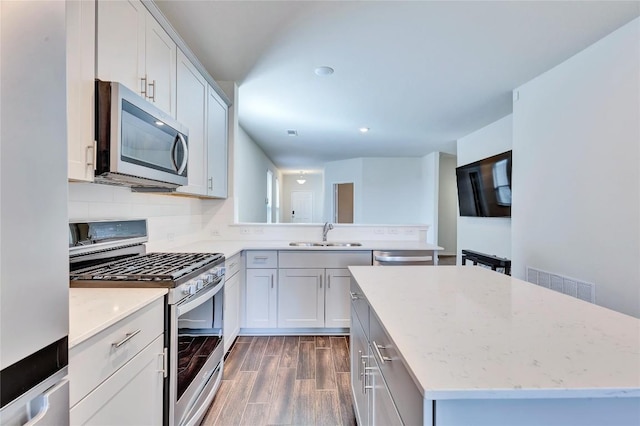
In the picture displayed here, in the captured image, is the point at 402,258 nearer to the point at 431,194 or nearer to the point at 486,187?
the point at 486,187

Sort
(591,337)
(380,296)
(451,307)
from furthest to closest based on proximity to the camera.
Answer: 1. (380,296)
2. (451,307)
3. (591,337)

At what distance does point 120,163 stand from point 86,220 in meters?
0.53

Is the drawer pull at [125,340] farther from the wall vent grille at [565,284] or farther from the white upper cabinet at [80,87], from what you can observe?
the wall vent grille at [565,284]

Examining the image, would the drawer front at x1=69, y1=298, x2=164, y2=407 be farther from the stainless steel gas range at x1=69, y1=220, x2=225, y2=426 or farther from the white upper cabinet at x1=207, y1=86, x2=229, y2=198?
the white upper cabinet at x1=207, y1=86, x2=229, y2=198

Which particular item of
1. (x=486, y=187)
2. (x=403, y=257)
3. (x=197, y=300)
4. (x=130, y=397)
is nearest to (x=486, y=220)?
(x=486, y=187)

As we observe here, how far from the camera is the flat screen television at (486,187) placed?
3924 millimetres

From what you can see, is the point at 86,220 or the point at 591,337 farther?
the point at 86,220

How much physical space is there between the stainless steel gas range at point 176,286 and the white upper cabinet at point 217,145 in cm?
88

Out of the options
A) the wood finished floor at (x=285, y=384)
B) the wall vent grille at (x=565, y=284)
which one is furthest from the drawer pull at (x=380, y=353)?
the wall vent grille at (x=565, y=284)

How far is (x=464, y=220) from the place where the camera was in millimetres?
5328

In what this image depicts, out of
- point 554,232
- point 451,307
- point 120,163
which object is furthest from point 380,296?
point 554,232

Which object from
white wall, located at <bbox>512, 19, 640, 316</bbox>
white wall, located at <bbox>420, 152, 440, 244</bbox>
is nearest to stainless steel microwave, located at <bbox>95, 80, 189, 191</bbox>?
white wall, located at <bbox>512, 19, 640, 316</bbox>

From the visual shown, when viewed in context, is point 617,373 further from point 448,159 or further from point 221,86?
point 448,159

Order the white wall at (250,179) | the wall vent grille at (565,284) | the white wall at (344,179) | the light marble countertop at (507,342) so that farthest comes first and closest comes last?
the white wall at (344,179) < the white wall at (250,179) < the wall vent grille at (565,284) < the light marble countertop at (507,342)
